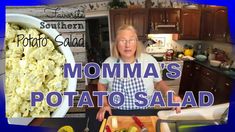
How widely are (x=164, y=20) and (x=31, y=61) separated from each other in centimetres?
79

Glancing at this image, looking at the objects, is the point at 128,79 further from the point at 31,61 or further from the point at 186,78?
the point at 31,61

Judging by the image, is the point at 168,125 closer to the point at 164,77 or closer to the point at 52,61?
the point at 164,77

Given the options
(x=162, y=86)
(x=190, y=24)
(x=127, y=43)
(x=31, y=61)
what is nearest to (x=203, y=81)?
(x=162, y=86)

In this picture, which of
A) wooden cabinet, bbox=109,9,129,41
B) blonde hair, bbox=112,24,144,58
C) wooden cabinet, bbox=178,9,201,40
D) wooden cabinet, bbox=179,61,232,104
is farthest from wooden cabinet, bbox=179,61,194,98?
wooden cabinet, bbox=109,9,129,41

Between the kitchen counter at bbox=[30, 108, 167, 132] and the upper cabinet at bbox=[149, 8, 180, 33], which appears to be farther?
the kitchen counter at bbox=[30, 108, 167, 132]

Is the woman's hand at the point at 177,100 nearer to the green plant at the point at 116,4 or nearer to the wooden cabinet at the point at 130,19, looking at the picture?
the wooden cabinet at the point at 130,19

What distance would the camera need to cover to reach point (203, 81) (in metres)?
1.78

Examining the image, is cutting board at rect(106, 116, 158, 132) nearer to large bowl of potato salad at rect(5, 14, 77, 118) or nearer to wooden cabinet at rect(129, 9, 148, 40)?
large bowl of potato salad at rect(5, 14, 77, 118)

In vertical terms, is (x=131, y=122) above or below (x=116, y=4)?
below

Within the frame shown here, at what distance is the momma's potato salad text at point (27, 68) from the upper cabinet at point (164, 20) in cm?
56

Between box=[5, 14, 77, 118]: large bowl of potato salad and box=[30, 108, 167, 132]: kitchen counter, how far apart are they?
0.46 feet

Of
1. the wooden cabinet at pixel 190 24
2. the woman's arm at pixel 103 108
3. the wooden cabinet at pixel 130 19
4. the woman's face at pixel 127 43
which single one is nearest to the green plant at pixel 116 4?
the wooden cabinet at pixel 130 19

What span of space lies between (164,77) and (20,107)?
87cm

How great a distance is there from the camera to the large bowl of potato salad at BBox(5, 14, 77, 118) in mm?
1771
